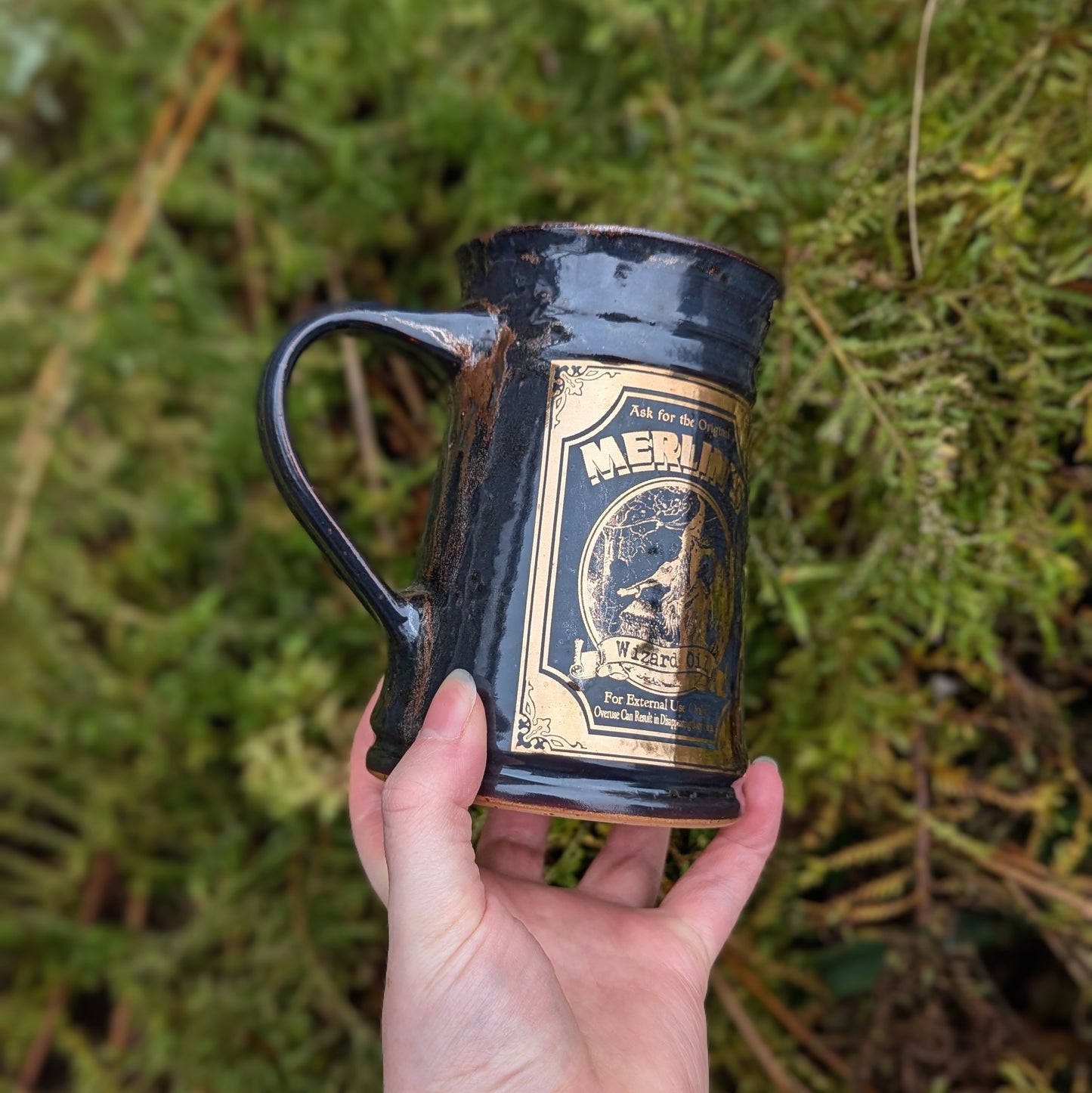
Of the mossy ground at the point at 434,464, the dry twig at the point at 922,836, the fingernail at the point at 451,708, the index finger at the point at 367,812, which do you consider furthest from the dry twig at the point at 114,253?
the dry twig at the point at 922,836

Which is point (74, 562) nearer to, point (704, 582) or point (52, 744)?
point (52, 744)

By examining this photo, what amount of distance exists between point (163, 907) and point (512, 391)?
5.41 ft

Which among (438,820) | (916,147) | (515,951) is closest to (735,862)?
(515,951)

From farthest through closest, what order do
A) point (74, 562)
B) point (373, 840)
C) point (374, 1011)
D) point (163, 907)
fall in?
1. point (163, 907)
2. point (74, 562)
3. point (374, 1011)
4. point (373, 840)

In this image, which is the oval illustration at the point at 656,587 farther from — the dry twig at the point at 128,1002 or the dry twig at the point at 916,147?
the dry twig at the point at 128,1002

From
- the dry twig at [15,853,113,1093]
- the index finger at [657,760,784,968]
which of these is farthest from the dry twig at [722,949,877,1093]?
the dry twig at [15,853,113,1093]

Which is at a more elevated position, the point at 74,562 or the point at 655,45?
the point at 655,45

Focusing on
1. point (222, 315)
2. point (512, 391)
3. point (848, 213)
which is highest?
point (222, 315)

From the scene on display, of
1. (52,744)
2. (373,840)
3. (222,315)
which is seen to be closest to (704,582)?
(373,840)

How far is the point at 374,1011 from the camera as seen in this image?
178 cm

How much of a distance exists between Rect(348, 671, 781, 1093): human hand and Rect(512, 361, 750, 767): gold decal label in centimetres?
10

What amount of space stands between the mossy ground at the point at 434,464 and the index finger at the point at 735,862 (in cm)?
7

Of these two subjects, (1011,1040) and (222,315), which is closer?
(1011,1040)

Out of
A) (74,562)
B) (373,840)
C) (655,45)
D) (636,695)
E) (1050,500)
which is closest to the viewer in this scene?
(636,695)
